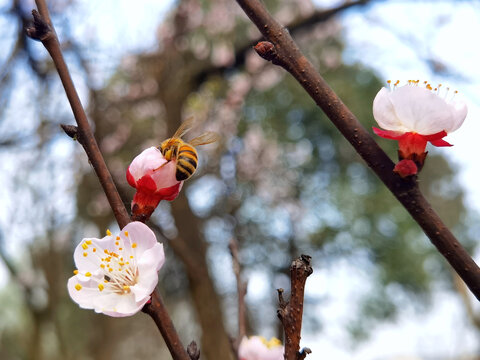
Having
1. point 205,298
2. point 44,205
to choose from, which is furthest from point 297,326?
point 44,205

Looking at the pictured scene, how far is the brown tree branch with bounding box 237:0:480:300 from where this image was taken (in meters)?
0.37

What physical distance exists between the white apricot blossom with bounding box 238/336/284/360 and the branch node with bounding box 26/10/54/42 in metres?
0.41

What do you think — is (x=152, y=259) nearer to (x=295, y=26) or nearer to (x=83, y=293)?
(x=83, y=293)

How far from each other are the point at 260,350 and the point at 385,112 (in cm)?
31

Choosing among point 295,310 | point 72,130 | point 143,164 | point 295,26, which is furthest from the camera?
point 295,26

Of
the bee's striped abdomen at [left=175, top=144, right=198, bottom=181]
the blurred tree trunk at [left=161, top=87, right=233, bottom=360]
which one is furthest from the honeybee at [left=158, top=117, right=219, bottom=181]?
the blurred tree trunk at [left=161, top=87, right=233, bottom=360]

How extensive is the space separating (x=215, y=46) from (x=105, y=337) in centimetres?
245

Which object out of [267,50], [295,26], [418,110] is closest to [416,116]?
[418,110]

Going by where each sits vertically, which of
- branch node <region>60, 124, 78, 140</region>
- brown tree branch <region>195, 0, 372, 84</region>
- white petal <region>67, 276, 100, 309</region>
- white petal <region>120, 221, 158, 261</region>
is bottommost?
brown tree branch <region>195, 0, 372, 84</region>

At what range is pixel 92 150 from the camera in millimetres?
413

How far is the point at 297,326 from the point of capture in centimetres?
33

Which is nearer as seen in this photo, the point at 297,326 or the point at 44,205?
the point at 297,326

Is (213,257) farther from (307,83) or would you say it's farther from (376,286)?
(307,83)

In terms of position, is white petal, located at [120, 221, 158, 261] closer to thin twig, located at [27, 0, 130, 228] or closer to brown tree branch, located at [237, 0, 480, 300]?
thin twig, located at [27, 0, 130, 228]
